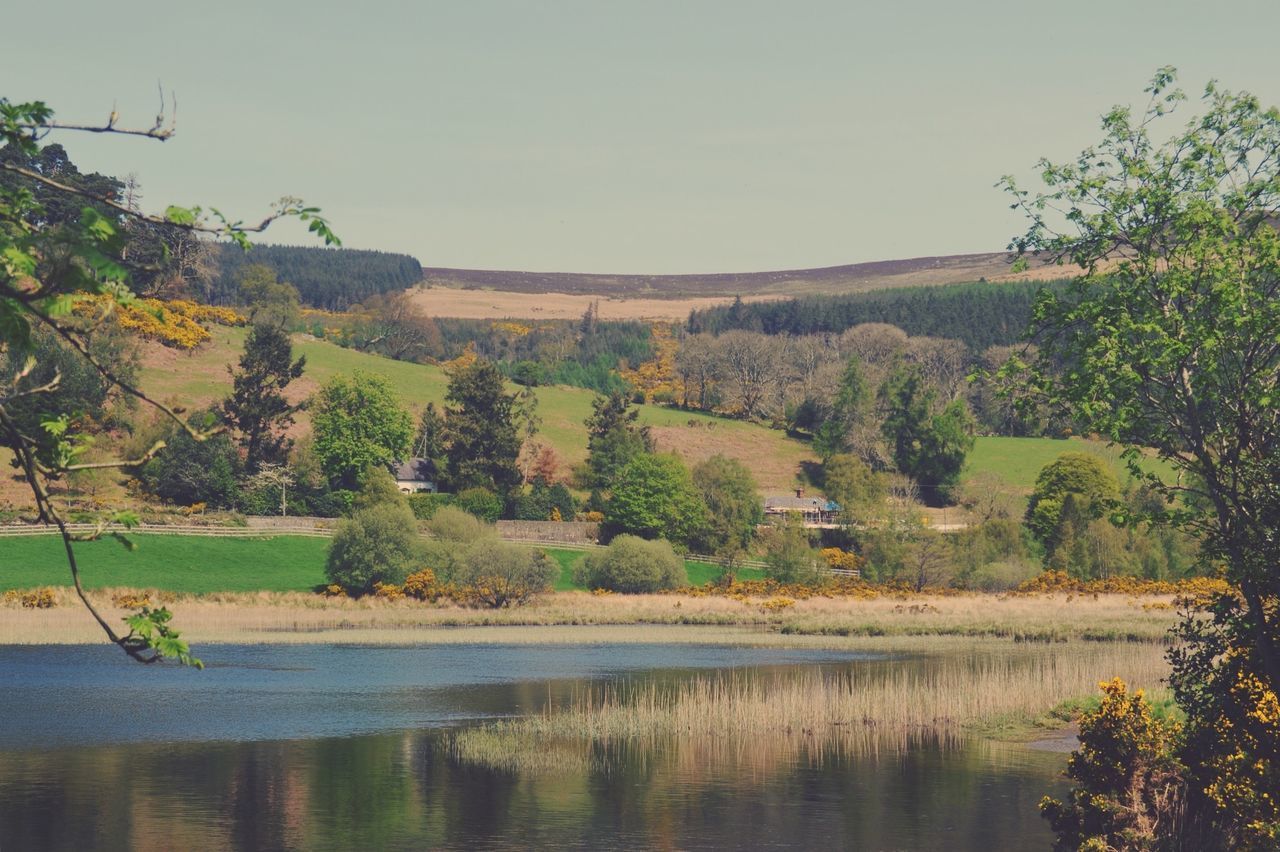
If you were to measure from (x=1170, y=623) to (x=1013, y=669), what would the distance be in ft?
77.1

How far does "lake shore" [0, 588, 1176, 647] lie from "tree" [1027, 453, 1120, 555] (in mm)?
23275

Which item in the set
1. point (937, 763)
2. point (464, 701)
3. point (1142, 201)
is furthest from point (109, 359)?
point (1142, 201)

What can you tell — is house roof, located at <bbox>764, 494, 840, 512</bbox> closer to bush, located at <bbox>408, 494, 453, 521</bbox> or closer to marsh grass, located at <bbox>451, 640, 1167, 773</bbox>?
bush, located at <bbox>408, 494, 453, 521</bbox>

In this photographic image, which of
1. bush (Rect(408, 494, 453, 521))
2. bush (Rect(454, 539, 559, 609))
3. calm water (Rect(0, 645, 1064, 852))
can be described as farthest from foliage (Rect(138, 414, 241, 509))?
calm water (Rect(0, 645, 1064, 852))

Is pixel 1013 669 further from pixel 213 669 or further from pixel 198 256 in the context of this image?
pixel 198 256

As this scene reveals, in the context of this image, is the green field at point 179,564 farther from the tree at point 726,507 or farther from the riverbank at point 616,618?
the tree at point 726,507

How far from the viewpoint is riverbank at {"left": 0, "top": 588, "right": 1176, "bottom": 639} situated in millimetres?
72188

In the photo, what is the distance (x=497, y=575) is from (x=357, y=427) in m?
44.4

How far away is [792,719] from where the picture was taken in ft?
141

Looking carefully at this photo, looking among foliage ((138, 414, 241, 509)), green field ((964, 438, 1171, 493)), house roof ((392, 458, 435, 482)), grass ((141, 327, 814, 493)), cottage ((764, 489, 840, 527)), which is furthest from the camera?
green field ((964, 438, 1171, 493))

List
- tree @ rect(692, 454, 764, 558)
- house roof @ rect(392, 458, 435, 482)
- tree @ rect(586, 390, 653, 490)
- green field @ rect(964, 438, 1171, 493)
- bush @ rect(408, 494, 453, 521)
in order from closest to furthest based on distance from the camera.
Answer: bush @ rect(408, 494, 453, 521), tree @ rect(692, 454, 764, 558), tree @ rect(586, 390, 653, 490), house roof @ rect(392, 458, 435, 482), green field @ rect(964, 438, 1171, 493)

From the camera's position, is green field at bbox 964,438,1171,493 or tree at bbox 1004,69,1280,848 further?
green field at bbox 964,438,1171,493

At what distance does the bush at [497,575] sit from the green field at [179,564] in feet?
41.7

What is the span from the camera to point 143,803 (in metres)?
32.6
